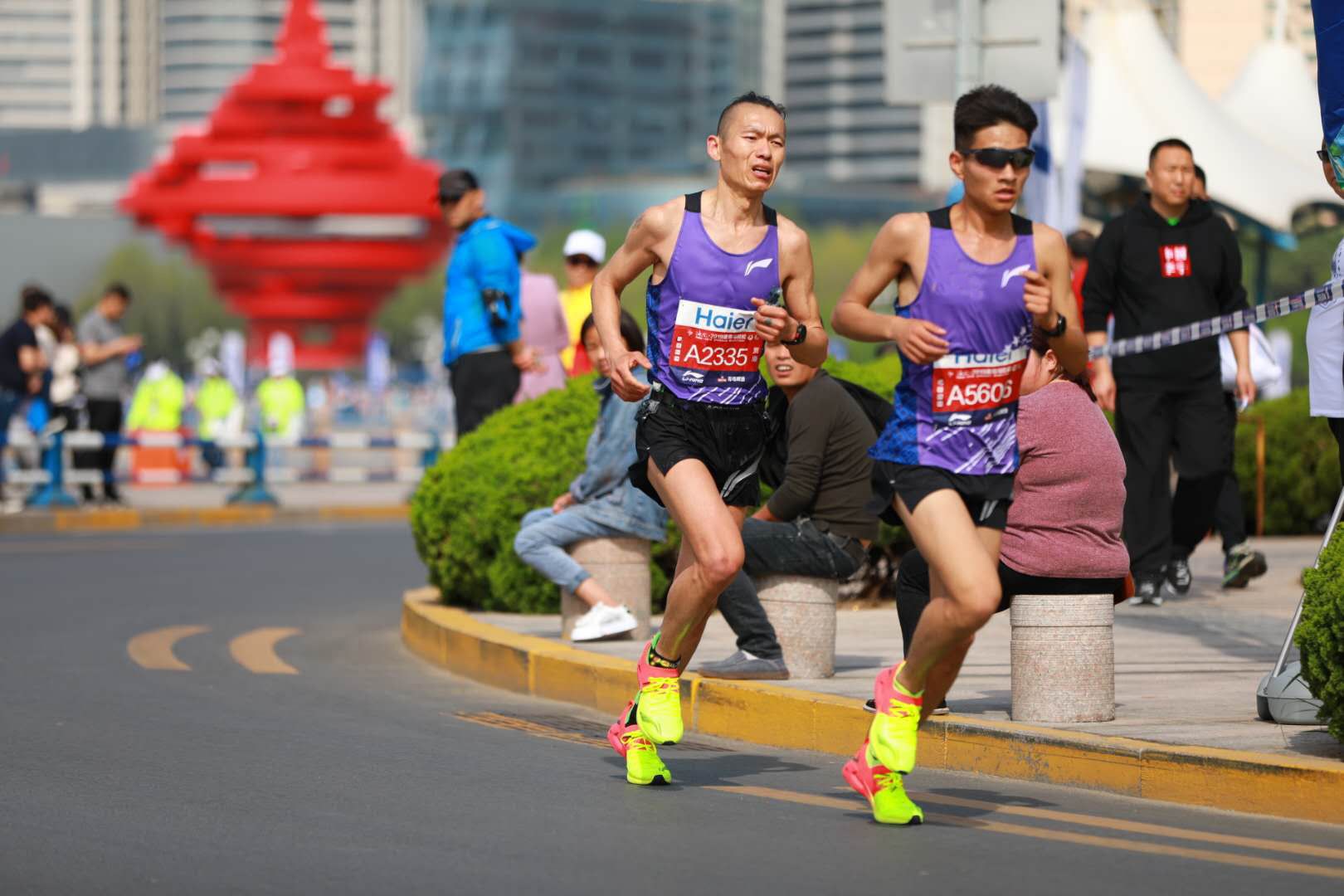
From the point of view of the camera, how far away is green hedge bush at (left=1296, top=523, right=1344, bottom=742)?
6.51m

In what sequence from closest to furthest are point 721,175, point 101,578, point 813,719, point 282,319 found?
point 721,175 < point 813,719 < point 101,578 < point 282,319

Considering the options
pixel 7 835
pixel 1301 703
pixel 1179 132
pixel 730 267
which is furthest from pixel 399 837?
pixel 1179 132

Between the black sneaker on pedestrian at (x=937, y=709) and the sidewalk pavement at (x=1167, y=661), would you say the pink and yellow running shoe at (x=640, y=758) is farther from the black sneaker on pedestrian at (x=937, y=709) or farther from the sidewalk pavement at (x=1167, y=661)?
the sidewalk pavement at (x=1167, y=661)

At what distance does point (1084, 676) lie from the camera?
7.57 metres

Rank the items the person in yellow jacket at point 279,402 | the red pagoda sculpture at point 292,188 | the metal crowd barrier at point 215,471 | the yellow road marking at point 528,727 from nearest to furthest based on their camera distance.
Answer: the yellow road marking at point 528,727 → the metal crowd barrier at point 215,471 → the person in yellow jacket at point 279,402 → the red pagoda sculpture at point 292,188

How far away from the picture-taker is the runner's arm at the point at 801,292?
695 centimetres

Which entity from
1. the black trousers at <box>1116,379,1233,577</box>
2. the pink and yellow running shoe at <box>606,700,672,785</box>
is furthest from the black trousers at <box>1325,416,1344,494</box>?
the black trousers at <box>1116,379,1233,577</box>

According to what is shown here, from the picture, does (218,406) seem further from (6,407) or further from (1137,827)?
(1137,827)

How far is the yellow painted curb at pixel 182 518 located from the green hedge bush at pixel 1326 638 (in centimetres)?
1586

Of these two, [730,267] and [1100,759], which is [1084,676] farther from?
[730,267]

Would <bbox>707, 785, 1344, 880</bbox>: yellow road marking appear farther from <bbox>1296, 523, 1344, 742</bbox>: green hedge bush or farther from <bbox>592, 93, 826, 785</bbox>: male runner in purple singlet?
<bbox>1296, 523, 1344, 742</bbox>: green hedge bush

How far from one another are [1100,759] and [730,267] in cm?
184

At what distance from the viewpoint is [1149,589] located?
38.2 feet

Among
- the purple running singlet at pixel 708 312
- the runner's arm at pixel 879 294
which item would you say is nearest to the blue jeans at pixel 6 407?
the purple running singlet at pixel 708 312
